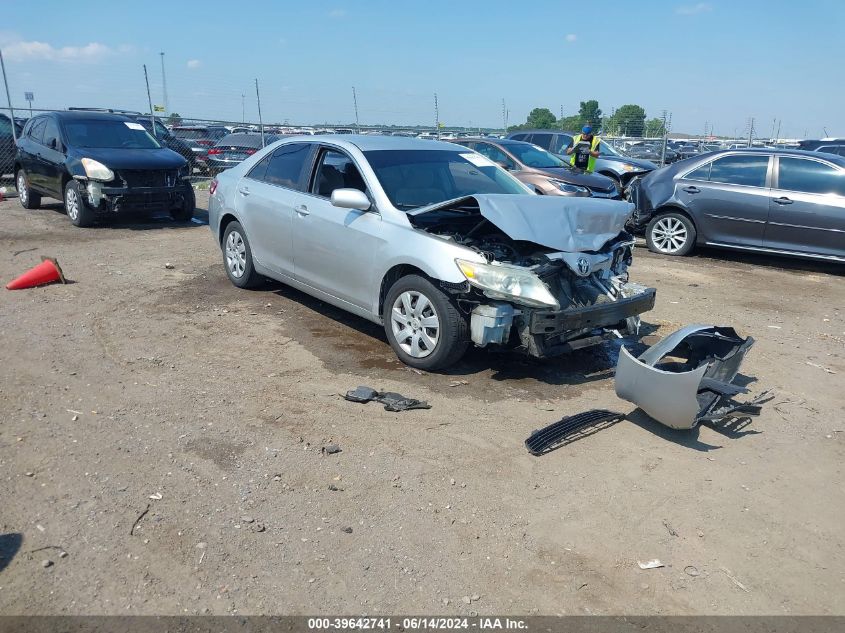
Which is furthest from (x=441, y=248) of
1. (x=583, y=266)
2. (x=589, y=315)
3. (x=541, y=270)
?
(x=589, y=315)

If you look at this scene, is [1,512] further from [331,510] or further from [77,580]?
[331,510]

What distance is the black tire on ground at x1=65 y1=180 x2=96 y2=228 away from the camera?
11031mm

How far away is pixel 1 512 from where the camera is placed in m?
3.37

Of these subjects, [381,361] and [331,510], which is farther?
Answer: [381,361]

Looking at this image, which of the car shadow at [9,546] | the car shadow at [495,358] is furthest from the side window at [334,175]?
the car shadow at [9,546]

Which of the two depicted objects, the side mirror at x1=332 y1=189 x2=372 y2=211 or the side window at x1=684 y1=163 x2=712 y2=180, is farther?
the side window at x1=684 y1=163 x2=712 y2=180

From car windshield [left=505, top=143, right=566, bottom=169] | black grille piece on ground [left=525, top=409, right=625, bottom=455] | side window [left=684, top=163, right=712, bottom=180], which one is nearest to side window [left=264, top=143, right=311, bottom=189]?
black grille piece on ground [left=525, top=409, right=625, bottom=455]

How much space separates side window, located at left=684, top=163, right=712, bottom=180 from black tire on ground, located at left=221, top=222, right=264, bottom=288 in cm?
653

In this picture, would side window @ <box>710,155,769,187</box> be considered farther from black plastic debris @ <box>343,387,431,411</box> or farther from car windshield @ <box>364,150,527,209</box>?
black plastic debris @ <box>343,387,431,411</box>

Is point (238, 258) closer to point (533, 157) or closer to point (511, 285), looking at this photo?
point (511, 285)

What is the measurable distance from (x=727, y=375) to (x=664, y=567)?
85.3 inches

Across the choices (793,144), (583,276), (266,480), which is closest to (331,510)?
(266,480)

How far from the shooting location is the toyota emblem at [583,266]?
5.12m

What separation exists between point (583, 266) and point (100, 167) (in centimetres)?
861
